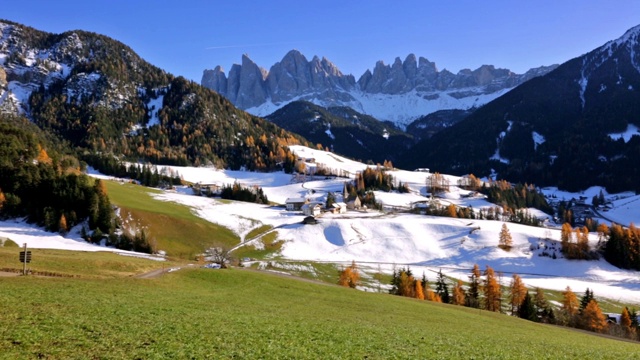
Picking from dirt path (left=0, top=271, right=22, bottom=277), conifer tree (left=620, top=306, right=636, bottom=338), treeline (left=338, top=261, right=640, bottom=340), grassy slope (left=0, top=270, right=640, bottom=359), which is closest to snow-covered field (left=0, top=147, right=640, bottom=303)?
treeline (left=338, top=261, right=640, bottom=340)

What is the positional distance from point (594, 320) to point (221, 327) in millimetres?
80423

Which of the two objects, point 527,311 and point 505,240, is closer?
point 527,311

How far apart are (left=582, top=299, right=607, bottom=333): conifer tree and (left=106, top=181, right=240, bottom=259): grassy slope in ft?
299

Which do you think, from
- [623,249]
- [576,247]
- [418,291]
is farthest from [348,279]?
[623,249]

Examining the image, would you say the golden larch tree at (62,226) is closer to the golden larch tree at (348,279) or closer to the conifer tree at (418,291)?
the golden larch tree at (348,279)

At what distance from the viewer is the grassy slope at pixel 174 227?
376 feet

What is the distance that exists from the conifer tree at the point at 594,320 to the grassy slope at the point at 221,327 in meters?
44.4

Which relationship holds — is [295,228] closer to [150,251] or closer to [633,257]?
[150,251]

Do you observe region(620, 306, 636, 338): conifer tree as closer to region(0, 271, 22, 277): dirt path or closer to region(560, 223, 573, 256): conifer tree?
region(560, 223, 573, 256): conifer tree

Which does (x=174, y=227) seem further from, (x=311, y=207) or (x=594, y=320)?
(x=594, y=320)

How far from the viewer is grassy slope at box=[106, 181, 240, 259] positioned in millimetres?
114688

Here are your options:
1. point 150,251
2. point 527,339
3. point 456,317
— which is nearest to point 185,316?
point 527,339

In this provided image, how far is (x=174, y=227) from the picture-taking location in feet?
405

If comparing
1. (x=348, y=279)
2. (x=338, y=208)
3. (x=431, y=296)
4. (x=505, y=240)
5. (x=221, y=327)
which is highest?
(x=338, y=208)
